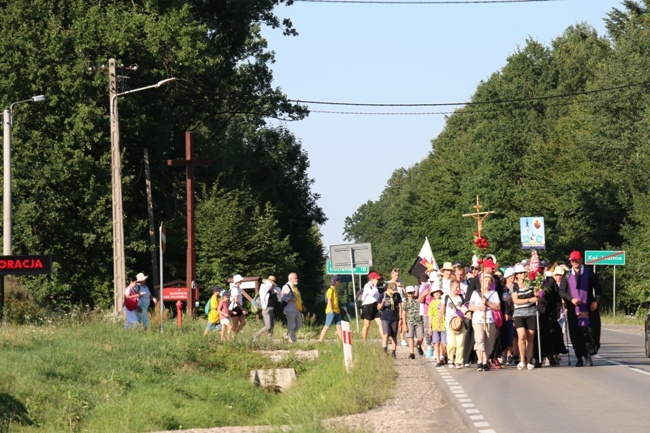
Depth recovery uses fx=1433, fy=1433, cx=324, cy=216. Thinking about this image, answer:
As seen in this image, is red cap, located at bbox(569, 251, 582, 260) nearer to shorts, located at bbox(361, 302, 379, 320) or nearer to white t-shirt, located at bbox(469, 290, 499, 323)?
white t-shirt, located at bbox(469, 290, 499, 323)

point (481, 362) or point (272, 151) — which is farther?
point (272, 151)

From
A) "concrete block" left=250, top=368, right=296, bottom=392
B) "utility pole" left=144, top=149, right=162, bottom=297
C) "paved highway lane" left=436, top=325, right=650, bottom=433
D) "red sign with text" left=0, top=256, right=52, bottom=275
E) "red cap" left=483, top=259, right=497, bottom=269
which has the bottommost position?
"concrete block" left=250, top=368, right=296, bottom=392

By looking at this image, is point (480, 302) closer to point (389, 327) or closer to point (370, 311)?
point (389, 327)

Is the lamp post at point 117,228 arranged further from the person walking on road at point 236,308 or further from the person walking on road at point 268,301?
the person walking on road at point 268,301

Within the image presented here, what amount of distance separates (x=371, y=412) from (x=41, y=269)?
1819 cm

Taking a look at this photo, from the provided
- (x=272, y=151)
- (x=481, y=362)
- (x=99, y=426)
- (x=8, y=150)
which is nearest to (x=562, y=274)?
(x=481, y=362)

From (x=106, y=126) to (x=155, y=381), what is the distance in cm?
2385

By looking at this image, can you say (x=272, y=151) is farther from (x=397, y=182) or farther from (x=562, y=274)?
(x=397, y=182)

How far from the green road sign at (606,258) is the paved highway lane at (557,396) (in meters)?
33.0

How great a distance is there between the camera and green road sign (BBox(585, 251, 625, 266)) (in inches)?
2389

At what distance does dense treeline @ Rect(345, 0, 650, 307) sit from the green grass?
1228 inches

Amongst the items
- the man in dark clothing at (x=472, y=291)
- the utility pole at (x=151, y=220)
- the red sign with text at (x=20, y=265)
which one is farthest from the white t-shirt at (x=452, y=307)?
the utility pole at (x=151, y=220)

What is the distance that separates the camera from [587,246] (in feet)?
273

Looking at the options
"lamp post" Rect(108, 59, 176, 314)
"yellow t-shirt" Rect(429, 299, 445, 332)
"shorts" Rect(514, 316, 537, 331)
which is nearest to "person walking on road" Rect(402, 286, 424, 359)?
"yellow t-shirt" Rect(429, 299, 445, 332)
